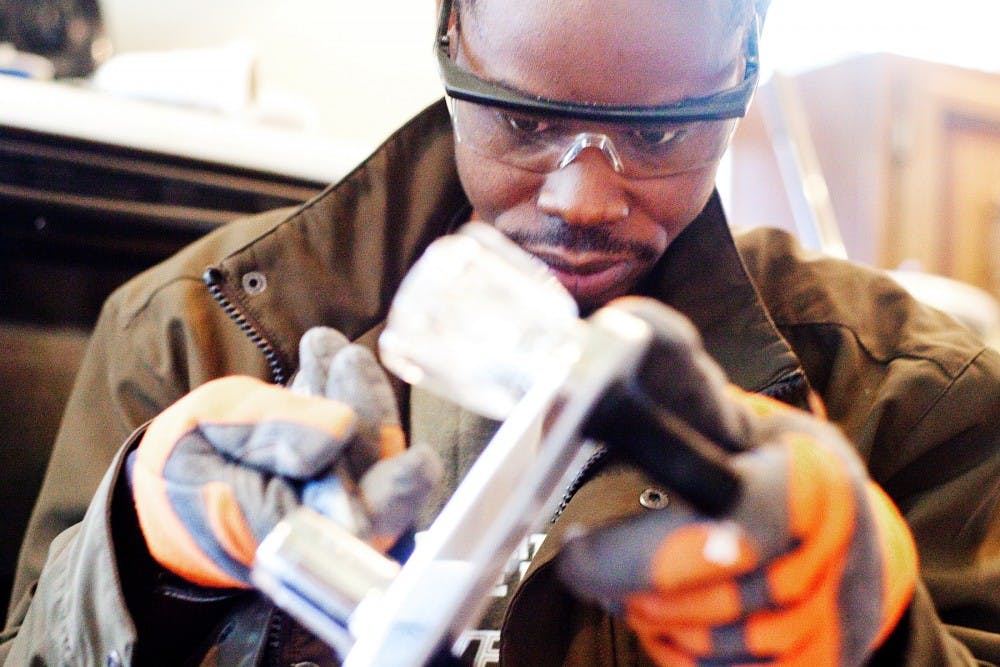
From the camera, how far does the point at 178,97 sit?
1.01 meters

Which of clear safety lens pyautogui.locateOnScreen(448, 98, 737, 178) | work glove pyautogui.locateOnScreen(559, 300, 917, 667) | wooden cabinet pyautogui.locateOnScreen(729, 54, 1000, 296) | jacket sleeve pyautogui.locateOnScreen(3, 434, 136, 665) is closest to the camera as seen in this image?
work glove pyautogui.locateOnScreen(559, 300, 917, 667)

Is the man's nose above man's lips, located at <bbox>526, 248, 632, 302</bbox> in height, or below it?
above

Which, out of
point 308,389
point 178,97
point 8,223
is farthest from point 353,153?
point 308,389

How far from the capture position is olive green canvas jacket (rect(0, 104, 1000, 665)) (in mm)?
573

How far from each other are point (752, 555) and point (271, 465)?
23 centimetres

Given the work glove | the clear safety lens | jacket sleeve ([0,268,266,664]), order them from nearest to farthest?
the work glove, the clear safety lens, jacket sleeve ([0,268,266,664])

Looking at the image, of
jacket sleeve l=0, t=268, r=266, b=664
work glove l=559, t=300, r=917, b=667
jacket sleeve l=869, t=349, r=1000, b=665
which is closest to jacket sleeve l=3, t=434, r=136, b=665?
jacket sleeve l=0, t=268, r=266, b=664

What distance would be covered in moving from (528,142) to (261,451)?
33cm

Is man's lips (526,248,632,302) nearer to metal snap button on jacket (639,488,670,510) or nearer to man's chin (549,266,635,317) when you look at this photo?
man's chin (549,266,635,317)

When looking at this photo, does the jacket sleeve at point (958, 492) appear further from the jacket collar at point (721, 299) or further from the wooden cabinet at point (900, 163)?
the wooden cabinet at point (900, 163)

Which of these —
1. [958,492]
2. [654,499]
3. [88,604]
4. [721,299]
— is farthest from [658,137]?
[88,604]

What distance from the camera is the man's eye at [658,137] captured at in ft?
2.04

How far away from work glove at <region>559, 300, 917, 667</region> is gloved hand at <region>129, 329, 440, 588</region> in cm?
9

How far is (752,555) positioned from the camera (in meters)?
0.34
